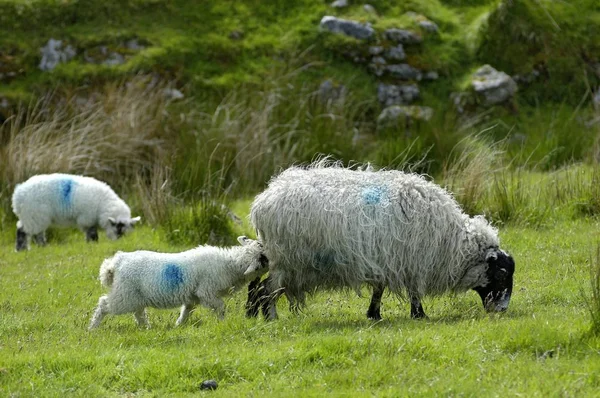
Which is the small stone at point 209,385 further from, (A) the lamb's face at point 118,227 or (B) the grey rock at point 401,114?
(B) the grey rock at point 401,114

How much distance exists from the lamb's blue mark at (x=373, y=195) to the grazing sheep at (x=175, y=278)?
1.23 meters

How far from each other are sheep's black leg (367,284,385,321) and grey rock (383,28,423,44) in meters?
12.6

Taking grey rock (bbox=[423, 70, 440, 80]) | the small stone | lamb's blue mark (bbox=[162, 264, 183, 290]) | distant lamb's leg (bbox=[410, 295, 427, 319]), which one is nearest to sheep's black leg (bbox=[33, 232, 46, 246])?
lamb's blue mark (bbox=[162, 264, 183, 290])

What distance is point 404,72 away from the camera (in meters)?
20.9

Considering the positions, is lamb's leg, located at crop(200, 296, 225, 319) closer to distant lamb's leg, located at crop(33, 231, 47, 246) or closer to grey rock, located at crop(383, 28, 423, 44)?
distant lamb's leg, located at crop(33, 231, 47, 246)

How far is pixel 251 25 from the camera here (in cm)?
2209

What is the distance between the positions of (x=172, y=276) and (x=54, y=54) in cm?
1243

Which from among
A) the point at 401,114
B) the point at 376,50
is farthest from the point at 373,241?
the point at 376,50

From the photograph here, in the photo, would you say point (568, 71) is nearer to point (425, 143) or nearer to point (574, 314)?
point (425, 143)

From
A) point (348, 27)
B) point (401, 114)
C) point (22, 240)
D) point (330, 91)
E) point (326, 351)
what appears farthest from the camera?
point (348, 27)

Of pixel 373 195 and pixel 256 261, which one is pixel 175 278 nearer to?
pixel 256 261

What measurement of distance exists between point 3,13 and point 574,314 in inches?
657

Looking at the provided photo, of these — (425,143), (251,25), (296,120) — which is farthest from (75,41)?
(425,143)

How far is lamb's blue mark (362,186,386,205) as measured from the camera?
9328 mm
